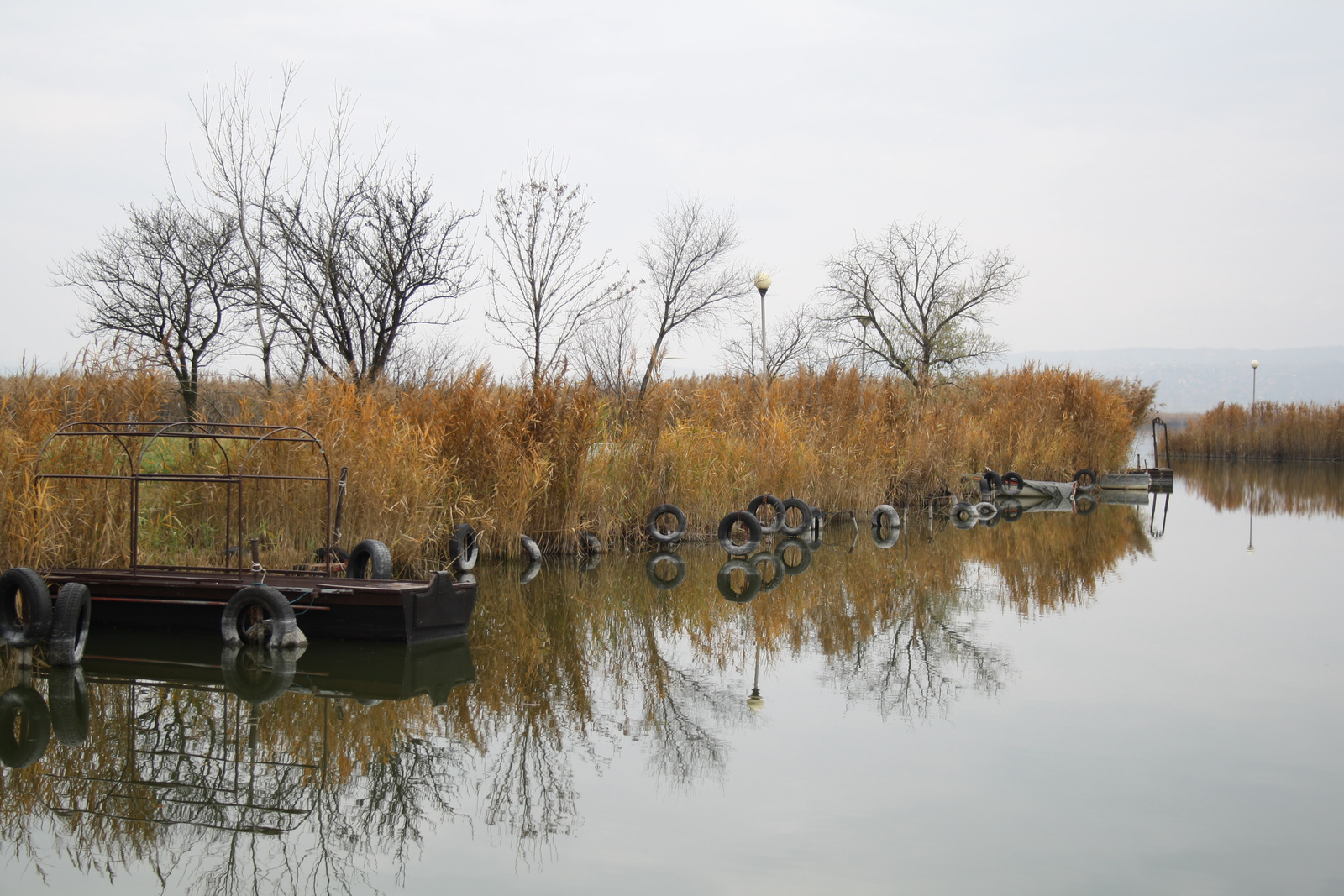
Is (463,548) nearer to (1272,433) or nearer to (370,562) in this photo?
(370,562)

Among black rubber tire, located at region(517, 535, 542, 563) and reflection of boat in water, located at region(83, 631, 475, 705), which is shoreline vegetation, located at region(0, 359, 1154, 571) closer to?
black rubber tire, located at region(517, 535, 542, 563)

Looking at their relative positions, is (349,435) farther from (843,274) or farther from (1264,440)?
(1264,440)

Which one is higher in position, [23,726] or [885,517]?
[885,517]

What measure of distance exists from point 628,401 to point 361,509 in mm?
4540

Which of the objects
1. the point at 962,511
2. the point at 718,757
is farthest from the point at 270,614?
the point at 962,511

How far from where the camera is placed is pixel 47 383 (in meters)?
9.22

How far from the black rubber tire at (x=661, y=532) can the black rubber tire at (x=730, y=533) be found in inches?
20.2

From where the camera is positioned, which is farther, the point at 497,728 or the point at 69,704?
the point at 69,704

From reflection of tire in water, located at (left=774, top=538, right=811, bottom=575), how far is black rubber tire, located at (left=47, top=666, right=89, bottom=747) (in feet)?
23.0

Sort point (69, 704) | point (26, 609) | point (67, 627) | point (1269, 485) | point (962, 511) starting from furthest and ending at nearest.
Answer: point (1269, 485)
point (962, 511)
point (26, 609)
point (67, 627)
point (69, 704)

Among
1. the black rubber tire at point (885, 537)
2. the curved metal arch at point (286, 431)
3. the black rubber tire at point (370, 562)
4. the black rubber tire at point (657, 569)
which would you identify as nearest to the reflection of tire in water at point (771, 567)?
the black rubber tire at point (657, 569)

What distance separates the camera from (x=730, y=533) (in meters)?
13.1

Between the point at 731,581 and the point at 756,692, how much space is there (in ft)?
13.5

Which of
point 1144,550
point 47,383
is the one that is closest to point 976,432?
point 1144,550
